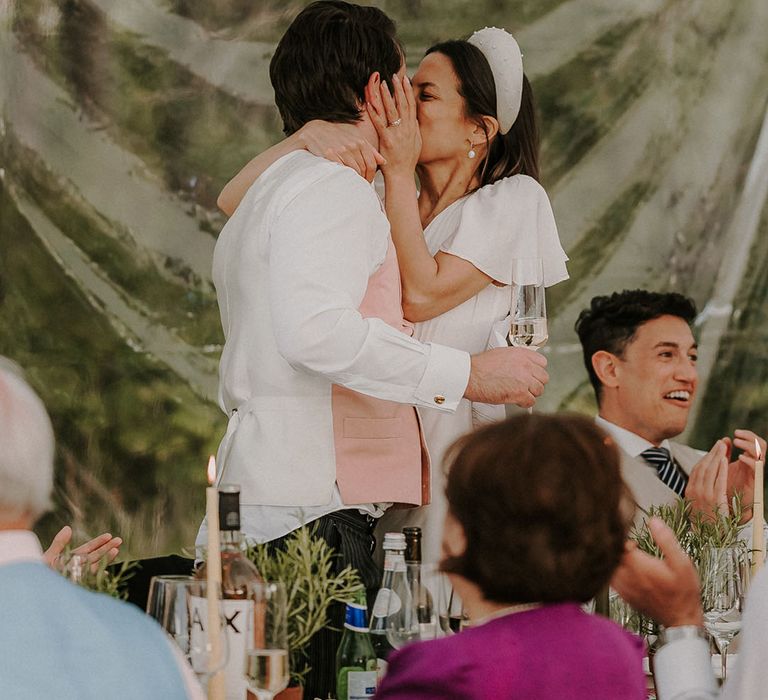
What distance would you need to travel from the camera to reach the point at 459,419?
264cm

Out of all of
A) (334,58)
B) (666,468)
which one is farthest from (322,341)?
(666,468)

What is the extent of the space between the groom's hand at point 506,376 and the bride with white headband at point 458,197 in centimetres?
22

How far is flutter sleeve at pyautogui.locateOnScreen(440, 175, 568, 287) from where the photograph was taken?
261 centimetres

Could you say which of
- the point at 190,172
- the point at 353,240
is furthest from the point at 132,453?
the point at 353,240

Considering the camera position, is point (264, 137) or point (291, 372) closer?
point (291, 372)

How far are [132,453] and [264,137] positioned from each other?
1127mm

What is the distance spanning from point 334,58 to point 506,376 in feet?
2.12

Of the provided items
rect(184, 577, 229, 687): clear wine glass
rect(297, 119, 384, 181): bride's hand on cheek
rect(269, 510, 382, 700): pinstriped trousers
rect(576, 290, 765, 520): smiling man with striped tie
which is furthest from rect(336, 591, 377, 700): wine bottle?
rect(576, 290, 765, 520): smiling man with striped tie

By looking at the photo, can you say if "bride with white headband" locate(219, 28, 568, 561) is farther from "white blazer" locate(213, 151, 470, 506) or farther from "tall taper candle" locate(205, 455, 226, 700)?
"tall taper candle" locate(205, 455, 226, 700)

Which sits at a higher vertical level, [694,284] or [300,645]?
[694,284]

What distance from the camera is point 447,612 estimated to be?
6.97 ft

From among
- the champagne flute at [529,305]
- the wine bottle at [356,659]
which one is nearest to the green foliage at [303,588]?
the wine bottle at [356,659]

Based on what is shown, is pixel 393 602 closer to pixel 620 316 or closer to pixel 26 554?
pixel 26 554

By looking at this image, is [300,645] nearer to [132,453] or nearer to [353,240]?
[353,240]
